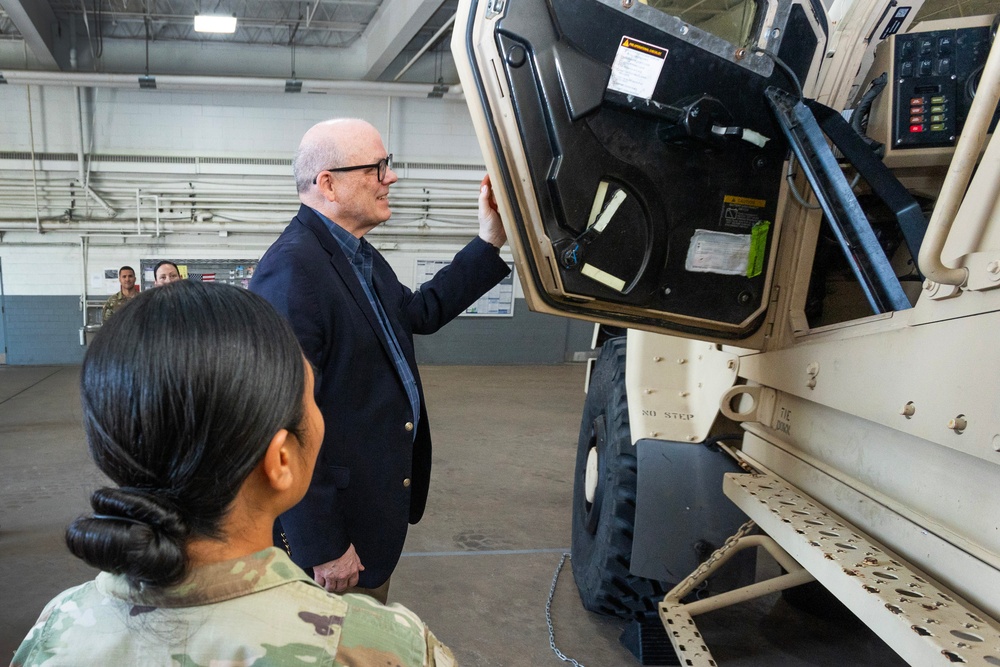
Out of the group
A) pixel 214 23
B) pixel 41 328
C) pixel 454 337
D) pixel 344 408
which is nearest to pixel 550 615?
pixel 344 408

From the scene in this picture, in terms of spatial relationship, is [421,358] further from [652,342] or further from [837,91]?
[837,91]

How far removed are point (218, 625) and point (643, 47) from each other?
1.81 metres

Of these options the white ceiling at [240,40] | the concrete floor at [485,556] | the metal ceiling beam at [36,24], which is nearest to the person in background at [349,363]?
the concrete floor at [485,556]

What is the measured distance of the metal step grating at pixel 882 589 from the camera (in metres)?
1.26

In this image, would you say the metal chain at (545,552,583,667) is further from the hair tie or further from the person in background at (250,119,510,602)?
the hair tie

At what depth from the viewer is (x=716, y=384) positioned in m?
2.73

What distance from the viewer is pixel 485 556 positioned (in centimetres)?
416

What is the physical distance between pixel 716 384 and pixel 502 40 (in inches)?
59.3

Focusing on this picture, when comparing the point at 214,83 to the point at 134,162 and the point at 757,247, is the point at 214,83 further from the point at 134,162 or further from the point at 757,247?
the point at 757,247

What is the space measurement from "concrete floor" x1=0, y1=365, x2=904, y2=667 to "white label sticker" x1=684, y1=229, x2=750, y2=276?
5.87 feet

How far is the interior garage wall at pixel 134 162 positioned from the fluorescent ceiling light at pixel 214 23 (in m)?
1.99

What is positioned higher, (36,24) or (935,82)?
(36,24)

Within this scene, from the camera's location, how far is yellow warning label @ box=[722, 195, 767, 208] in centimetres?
220

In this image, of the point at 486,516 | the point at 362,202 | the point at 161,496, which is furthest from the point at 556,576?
the point at 161,496
